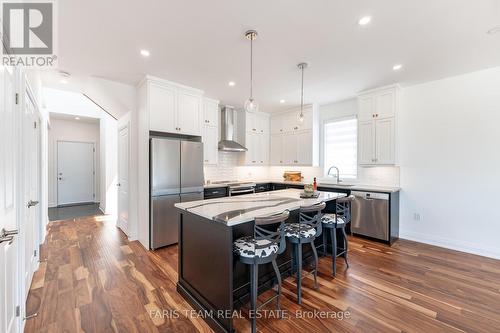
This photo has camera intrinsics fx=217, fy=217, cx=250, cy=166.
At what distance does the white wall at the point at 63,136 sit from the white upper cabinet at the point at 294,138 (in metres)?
6.30

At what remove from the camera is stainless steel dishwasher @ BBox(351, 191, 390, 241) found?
3.78 m

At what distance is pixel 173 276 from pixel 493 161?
16.2ft

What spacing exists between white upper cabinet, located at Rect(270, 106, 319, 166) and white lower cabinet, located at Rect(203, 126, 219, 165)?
1.81 meters

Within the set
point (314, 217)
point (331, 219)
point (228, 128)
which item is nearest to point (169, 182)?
point (228, 128)

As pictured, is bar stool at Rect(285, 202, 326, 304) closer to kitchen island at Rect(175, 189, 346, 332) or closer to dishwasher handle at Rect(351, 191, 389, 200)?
kitchen island at Rect(175, 189, 346, 332)

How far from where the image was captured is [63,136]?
7098mm

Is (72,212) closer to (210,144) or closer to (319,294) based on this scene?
(210,144)

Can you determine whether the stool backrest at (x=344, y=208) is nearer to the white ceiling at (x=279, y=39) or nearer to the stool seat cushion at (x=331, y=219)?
the stool seat cushion at (x=331, y=219)

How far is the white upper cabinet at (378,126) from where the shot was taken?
13.0ft

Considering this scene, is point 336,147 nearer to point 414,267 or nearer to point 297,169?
point 297,169

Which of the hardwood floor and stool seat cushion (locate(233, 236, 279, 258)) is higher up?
stool seat cushion (locate(233, 236, 279, 258))

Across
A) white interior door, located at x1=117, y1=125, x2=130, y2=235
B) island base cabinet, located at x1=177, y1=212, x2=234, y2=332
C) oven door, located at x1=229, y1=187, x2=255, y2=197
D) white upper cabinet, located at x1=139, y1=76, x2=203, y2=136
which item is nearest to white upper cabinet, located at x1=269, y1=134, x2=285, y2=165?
oven door, located at x1=229, y1=187, x2=255, y2=197

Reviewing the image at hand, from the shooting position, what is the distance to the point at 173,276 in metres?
2.76

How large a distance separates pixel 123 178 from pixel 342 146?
4.81 metres
